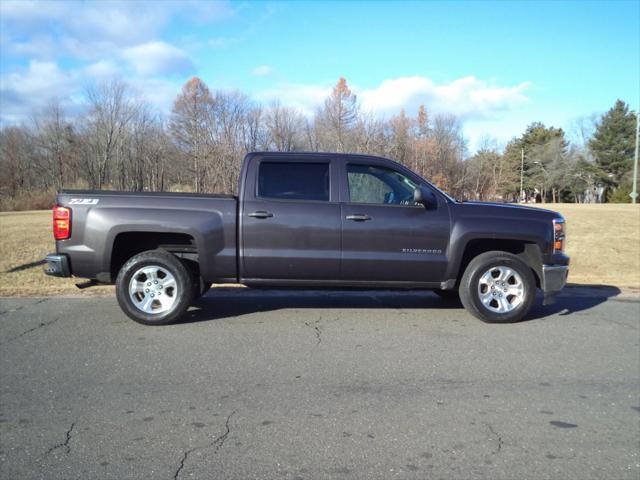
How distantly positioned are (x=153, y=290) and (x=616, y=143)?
230 feet

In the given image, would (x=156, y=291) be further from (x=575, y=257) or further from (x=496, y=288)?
(x=575, y=257)

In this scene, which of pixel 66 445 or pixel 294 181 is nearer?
pixel 66 445

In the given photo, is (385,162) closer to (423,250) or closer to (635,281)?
(423,250)

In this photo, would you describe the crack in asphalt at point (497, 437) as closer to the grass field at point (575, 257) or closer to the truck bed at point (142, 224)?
the truck bed at point (142, 224)

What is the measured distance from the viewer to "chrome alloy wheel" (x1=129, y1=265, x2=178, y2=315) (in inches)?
223

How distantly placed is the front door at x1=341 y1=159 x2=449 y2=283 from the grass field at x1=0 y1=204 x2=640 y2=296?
4.27 m

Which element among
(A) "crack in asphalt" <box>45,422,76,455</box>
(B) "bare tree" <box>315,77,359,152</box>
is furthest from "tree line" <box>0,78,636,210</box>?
(A) "crack in asphalt" <box>45,422,76,455</box>

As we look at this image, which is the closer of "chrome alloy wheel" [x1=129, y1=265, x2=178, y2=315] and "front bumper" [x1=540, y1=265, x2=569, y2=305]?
"chrome alloy wheel" [x1=129, y1=265, x2=178, y2=315]

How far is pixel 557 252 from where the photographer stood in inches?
237

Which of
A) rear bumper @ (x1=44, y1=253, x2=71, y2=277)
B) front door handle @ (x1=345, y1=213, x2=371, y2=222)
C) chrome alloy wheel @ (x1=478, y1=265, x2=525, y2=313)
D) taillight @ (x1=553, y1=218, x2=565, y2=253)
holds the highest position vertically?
front door handle @ (x1=345, y1=213, x2=371, y2=222)

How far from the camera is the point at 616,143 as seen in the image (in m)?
61.8

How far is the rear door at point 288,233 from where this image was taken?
5723mm

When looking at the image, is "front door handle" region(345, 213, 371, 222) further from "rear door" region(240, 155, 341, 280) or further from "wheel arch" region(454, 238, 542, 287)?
"wheel arch" region(454, 238, 542, 287)

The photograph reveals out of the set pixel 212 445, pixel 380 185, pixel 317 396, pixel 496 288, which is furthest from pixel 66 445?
pixel 496 288
